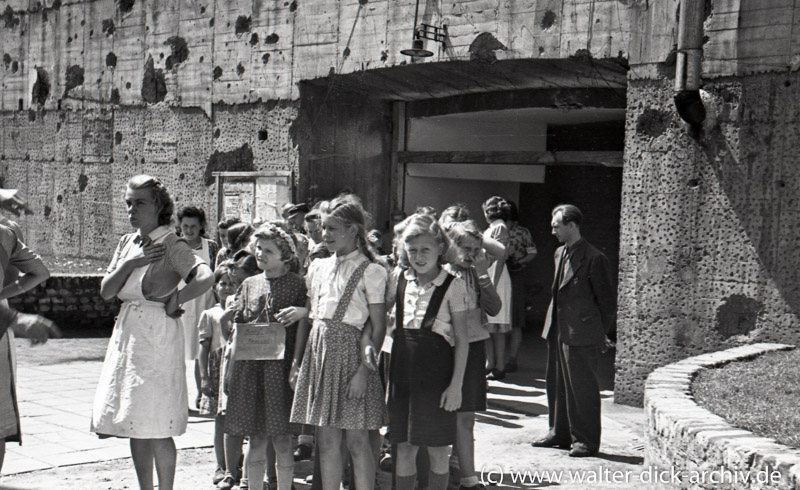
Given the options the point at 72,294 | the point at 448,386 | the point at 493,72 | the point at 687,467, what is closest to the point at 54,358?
the point at 72,294

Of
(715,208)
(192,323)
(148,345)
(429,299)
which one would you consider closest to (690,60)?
(715,208)

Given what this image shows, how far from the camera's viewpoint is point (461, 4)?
28.5 ft

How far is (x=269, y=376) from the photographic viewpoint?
15.3ft

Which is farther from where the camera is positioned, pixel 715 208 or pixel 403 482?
pixel 715 208

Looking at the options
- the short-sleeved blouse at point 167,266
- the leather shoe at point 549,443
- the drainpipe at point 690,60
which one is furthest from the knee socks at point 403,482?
the drainpipe at point 690,60

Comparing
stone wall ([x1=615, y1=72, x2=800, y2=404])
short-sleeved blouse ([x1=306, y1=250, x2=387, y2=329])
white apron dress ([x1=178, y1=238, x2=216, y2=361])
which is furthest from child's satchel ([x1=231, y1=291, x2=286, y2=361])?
stone wall ([x1=615, y1=72, x2=800, y2=404])

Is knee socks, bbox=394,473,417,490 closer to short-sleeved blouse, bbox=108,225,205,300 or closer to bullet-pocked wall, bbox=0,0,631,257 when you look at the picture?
short-sleeved blouse, bbox=108,225,205,300

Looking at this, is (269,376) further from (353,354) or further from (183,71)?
(183,71)

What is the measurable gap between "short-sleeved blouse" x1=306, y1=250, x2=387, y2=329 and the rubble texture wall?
370 cm

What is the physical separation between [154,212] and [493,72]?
516 centimetres

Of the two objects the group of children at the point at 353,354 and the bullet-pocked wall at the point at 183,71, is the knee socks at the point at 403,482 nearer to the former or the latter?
the group of children at the point at 353,354

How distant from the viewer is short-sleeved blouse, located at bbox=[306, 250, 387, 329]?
4.51 metres

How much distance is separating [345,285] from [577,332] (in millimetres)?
2006

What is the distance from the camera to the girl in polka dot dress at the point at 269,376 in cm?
463
